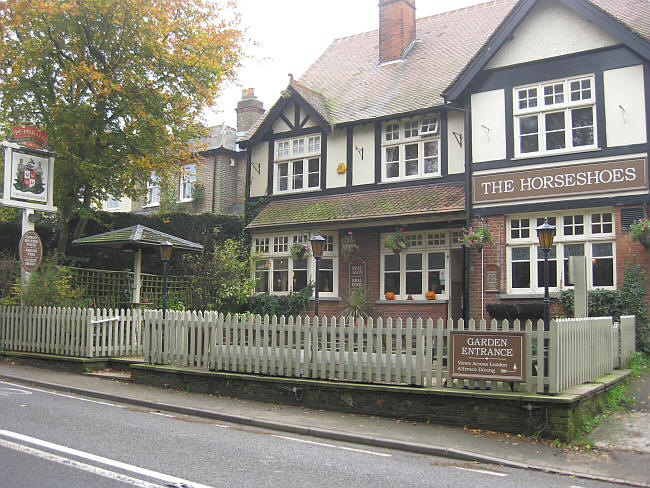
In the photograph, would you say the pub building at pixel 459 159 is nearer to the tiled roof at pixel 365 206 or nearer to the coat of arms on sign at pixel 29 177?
the tiled roof at pixel 365 206

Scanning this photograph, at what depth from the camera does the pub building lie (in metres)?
15.1

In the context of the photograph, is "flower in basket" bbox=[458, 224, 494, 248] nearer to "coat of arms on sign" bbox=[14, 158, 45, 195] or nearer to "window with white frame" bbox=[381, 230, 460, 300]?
"window with white frame" bbox=[381, 230, 460, 300]

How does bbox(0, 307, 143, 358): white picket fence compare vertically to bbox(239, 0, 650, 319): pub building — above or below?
below

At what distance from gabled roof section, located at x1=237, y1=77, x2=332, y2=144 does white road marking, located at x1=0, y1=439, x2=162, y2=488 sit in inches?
605

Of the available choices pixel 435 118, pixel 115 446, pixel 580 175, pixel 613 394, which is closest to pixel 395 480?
pixel 115 446

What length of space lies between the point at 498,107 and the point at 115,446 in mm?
13248

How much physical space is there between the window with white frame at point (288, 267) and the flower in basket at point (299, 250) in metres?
0.15

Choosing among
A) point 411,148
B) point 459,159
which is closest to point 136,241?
point 411,148

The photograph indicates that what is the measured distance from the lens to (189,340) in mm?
12359

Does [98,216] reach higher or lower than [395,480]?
higher

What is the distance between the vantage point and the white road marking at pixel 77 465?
588cm

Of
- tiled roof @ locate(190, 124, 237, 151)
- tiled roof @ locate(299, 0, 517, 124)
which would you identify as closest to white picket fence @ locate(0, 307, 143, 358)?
tiled roof @ locate(299, 0, 517, 124)

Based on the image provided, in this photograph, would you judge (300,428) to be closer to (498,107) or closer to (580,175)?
(580,175)

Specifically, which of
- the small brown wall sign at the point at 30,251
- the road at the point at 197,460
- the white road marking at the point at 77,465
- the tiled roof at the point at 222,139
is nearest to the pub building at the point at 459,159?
the tiled roof at the point at 222,139
